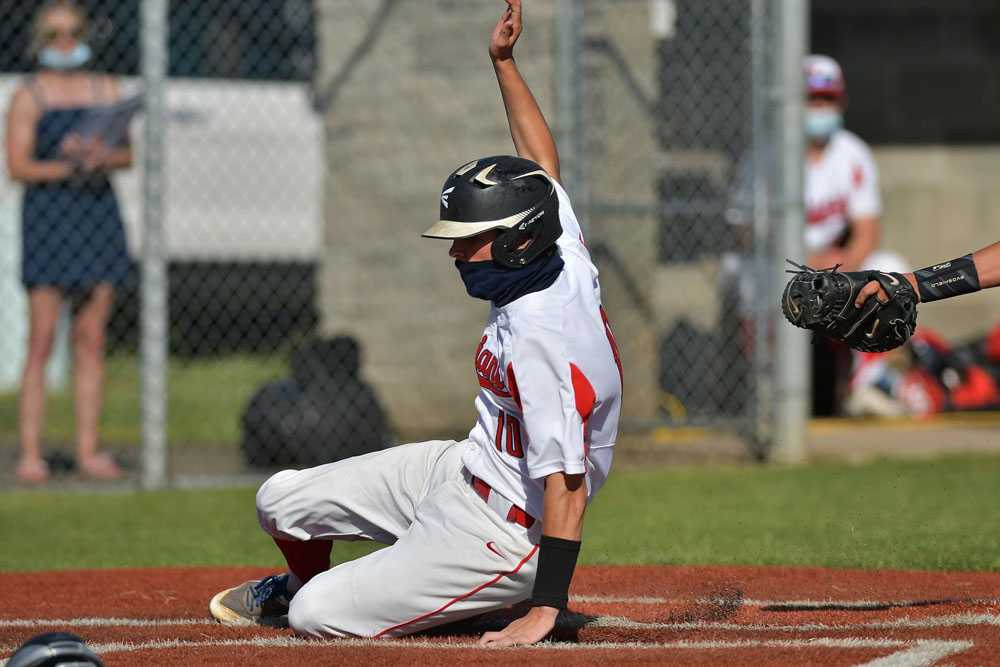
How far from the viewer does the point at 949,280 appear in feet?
15.7

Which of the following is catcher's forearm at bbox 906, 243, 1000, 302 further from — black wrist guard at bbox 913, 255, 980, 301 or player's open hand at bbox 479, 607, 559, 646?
player's open hand at bbox 479, 607, 559, 646

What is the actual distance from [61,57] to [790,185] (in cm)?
413

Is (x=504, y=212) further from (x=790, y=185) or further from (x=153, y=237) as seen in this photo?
(x=790, y=185)

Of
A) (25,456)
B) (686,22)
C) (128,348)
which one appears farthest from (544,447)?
(128,348)

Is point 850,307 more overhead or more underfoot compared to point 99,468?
more overhead

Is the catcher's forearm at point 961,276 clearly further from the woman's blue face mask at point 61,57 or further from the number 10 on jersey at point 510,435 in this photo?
the woman's blue face mask at point 61,57

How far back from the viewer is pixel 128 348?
54.2 feet

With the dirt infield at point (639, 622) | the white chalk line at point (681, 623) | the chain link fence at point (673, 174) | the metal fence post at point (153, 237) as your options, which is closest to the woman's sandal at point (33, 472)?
the metal fence post at point (153, 237)

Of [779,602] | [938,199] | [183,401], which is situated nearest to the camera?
[779,602]

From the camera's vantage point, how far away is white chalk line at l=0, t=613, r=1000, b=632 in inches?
191

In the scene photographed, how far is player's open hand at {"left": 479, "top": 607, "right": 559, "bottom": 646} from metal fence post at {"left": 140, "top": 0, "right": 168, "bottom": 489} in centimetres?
463

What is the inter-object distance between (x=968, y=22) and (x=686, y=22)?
526cm

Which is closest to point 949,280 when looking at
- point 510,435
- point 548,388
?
point 548,388

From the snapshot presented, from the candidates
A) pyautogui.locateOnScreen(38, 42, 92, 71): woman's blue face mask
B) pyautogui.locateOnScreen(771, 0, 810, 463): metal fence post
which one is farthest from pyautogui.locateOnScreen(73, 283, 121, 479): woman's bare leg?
pyautogui.locateOnScreen(771, 0, 810, 463): metal fence post
